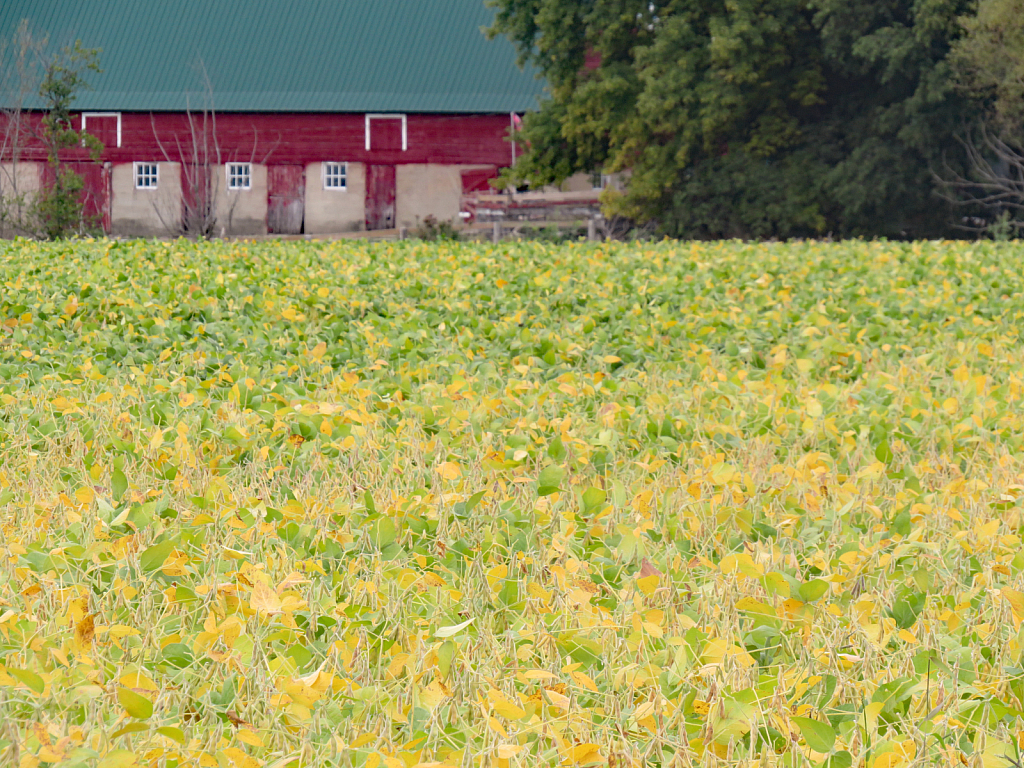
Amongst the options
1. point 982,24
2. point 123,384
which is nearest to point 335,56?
point 982,24

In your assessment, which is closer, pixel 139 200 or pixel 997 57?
pixel 997 57

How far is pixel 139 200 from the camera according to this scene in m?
33.8

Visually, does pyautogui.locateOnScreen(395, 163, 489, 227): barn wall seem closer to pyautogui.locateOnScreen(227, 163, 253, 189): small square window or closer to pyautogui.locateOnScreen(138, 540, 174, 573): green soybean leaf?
pyautogui.locateOnScreen(227, 163, 253, 189): small square window

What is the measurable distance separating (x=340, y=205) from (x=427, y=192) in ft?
8.98

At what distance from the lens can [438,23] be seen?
1406 inches

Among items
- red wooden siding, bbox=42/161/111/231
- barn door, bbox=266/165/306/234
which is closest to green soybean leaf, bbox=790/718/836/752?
barn door, bbox=266/165/306/234

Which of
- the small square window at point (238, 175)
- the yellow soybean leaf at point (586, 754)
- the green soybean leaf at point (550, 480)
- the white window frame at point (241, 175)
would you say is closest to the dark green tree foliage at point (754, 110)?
the white window frame at point (241, 175)

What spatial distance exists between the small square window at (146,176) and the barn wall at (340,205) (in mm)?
5098

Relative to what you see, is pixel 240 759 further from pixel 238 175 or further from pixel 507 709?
pixel 238 175

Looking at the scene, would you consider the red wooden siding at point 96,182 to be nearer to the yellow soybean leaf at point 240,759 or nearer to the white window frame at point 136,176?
the white window frame at point 136,176

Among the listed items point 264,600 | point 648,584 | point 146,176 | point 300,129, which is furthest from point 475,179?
point 264,600

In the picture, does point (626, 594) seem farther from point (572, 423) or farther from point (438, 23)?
point (438, 23)

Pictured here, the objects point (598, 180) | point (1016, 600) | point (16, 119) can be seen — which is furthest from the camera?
point (598, 180)

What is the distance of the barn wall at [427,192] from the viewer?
33031 millimetres
